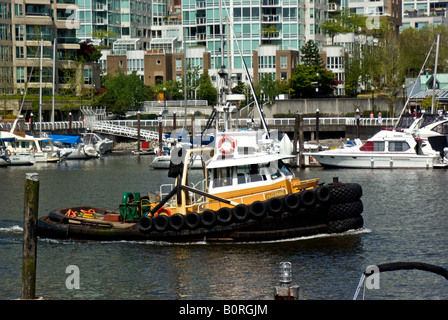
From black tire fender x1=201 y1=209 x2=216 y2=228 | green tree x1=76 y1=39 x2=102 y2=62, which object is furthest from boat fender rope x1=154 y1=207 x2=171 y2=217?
green tree x1=76 y1=39 x2=102 y2=62

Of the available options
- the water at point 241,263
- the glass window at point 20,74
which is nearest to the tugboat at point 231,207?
the water at point 241,263

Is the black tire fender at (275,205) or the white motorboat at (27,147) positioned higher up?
the black tire fender at (275,205)

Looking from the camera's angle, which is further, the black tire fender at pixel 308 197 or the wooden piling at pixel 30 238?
the black tire fender at pixel 308 197

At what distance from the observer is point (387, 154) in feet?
216

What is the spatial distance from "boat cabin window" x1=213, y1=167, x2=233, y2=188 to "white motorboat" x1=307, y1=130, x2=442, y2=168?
3546 centimetres

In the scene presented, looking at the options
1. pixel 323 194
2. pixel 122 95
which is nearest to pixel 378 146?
pixel 323 194

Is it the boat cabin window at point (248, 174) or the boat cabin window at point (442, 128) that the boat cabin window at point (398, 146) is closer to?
the boat cabin window at point (442, 128)

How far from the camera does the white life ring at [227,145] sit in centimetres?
3256

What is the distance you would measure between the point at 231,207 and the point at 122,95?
79905 millimetres

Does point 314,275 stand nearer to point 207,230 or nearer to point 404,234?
point 207,230

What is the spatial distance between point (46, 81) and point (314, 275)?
83.4 metres

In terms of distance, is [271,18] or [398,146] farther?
[271,18]

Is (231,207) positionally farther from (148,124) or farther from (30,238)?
(148,124)

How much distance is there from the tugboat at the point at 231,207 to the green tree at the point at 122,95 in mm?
74162
